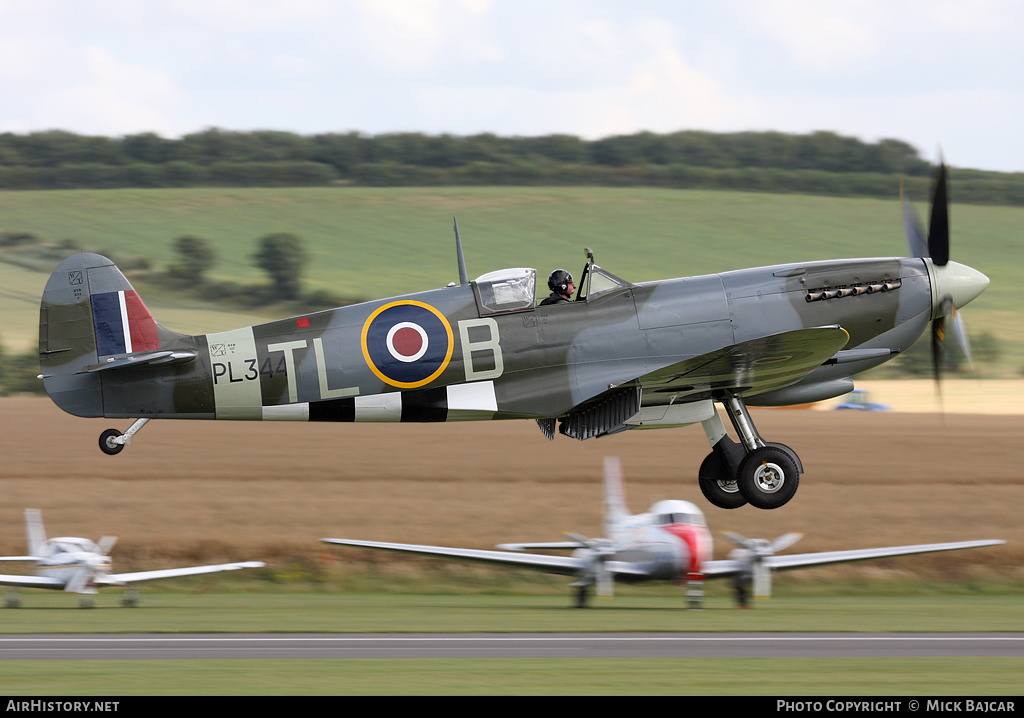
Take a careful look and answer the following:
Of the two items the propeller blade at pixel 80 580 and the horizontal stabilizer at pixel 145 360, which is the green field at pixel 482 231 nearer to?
the propeller blade at pixel 80 580

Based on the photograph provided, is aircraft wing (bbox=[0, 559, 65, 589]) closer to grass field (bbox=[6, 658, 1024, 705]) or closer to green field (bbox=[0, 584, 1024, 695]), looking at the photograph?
green field (bbox=[0, 584, 1024, 695])

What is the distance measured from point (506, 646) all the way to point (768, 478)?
8.56m

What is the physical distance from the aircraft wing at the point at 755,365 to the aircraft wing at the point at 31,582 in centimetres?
2088

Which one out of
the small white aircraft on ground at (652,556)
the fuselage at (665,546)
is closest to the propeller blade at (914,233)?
the small white aircraft on ground at (652,556)

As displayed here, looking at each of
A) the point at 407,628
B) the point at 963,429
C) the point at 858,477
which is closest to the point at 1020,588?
the point at 858,477

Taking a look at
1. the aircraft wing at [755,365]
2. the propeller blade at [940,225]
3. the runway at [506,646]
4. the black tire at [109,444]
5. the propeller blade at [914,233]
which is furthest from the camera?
the runway at [506,646]

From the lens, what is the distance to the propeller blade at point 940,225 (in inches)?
532

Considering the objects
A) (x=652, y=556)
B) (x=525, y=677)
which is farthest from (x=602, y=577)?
(x=525, y=677)

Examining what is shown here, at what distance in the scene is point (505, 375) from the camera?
12422 mm

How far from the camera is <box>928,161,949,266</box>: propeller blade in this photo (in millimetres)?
13508

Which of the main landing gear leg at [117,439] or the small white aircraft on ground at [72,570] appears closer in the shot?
the main landing gear leg at [117,439]

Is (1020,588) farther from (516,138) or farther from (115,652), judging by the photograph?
(516,138)

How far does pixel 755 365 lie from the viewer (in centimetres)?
1216

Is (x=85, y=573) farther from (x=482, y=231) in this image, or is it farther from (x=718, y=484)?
(x=482, y=231)
